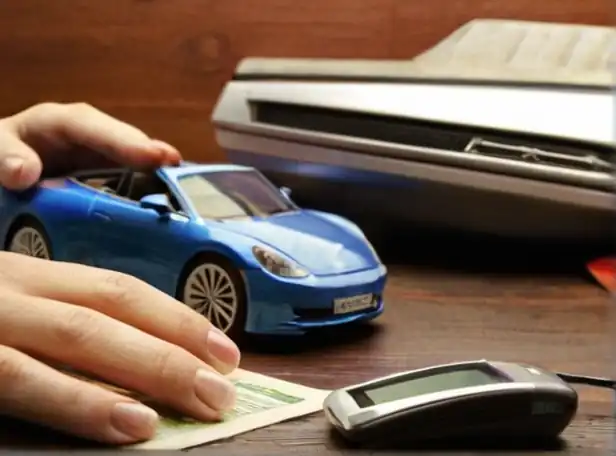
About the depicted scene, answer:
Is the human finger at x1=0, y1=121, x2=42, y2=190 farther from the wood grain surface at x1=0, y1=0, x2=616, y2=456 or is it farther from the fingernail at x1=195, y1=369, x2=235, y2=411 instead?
the fingernail at x1=195, y1=369, x2=235, y2=411

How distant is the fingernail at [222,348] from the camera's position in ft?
1.80

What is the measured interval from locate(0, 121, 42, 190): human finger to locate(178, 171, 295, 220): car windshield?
0.11 m

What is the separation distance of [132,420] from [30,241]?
25 cm

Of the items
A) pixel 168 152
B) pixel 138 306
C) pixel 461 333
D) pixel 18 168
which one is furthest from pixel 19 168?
pixel 461 333

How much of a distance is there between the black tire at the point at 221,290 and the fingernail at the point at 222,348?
0.18 ft

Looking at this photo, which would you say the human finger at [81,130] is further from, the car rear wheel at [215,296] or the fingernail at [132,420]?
the fingernail at [132,420]

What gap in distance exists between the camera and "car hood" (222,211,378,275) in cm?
63

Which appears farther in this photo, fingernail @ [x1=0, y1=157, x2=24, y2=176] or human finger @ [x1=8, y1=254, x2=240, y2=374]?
fingernail @ [x1=0, y1=157, x2=24, y2=176]

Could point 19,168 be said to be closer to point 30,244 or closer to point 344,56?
point 30,244

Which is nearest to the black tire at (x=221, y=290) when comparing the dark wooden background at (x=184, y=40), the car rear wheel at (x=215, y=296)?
the car rear wheel at (x=215, y=296)

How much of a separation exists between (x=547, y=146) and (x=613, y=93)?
0.25 ft

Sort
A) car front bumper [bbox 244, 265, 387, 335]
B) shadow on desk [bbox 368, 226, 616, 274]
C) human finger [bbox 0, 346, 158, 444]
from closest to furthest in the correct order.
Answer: human finger [bbox 0, 346, 158, 444] → car front bumper [bbox 244, 265, 387, 335] → shadow on desk [bbox 368, 226, 616, 274]

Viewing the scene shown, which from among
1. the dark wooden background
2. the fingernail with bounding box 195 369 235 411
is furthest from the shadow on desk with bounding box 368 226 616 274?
the fingernail with bounding box 195 369 235 411

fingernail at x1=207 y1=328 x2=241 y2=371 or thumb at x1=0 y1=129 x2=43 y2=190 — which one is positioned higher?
thumb at x1=0 y1=129 x2=43 y2=190
